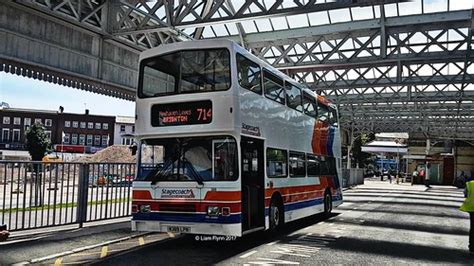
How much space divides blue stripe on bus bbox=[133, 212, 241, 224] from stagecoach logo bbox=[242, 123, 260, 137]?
1.76 metres

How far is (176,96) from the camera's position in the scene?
9516mm

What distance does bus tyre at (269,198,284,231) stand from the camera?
1093 cm

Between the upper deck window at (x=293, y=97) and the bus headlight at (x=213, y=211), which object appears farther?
the upper deck window at (x=293, y=97)

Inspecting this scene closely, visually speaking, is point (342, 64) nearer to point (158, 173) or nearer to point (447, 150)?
point (158, 173)

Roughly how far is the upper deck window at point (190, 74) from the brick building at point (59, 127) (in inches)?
2980

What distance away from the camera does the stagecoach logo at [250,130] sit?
31.4 ft

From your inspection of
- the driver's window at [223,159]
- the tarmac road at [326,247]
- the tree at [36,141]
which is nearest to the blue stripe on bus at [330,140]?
the tarmac road at [326,247]

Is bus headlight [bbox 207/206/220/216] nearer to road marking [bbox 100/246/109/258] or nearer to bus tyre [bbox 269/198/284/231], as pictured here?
road marking [bbox 100/246/109/258]

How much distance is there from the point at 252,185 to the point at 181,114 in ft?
7.42

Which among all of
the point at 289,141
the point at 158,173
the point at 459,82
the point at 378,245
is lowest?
the point at 378,245

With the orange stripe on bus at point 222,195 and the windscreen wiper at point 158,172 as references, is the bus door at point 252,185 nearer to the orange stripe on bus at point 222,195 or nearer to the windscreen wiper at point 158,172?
the orange stripe on bus at point 222,195

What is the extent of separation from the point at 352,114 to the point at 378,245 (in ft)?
96.5

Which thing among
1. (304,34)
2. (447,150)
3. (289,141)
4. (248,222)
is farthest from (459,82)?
(447,150)

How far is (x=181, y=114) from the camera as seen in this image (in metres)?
9.45
